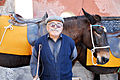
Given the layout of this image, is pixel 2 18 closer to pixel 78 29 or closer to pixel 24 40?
pixel 24 40

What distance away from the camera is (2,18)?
82.2 inches

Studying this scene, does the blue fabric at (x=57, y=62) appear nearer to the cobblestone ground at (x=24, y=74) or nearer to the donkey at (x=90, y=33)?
the donkey at (x=90, y=33)

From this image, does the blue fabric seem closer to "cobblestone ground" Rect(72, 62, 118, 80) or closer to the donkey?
the donkey

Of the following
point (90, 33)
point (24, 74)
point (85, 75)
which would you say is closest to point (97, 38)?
point (90, 33)

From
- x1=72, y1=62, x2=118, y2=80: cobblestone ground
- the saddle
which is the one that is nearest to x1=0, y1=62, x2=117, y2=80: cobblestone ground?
x1=72, y1=62, x2=118, y2=80: cobblestone ground

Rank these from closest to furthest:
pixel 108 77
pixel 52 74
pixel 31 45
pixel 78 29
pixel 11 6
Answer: pixel 52 74
pixel 31 45
pixel 78 29
pixel 108 77
pixel 11 6

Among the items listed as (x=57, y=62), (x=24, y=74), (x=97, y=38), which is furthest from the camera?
(x=24, y=74)

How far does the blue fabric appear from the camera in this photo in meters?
1.41

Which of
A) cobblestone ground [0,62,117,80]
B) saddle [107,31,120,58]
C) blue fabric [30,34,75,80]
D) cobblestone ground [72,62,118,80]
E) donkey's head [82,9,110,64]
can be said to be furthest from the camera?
cobblestone ground [72,62,118,80]

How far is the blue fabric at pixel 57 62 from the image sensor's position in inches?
55.3

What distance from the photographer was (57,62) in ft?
4.60

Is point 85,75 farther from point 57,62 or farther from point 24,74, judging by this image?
point 57,62

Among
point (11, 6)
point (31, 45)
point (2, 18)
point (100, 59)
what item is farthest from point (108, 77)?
point (11, 6)

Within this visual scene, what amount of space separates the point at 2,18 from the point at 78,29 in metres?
1.14
